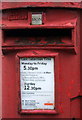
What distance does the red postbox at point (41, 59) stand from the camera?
285 cm

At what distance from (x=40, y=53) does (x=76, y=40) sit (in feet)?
1.42

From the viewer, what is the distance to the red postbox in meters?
2.85

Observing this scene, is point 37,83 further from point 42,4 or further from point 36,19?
point 42,4

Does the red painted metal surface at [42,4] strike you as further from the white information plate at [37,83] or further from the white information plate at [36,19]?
the white information plate at [37,83]

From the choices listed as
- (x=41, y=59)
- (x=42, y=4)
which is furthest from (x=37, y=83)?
(x=42, y=4)

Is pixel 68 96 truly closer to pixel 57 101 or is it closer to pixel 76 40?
pixel 57 101

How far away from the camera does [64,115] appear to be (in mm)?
3027

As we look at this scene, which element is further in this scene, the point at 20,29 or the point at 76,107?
the point at 76,107

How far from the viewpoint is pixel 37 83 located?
296cm

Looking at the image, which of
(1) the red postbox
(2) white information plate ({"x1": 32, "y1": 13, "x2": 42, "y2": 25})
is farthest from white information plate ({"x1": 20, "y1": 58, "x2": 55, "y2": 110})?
(2) white information plate ({"x1": 32, "y1": 13, "x2": 42, "y2": 25})

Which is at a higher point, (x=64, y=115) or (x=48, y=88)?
(x=48, y=88)

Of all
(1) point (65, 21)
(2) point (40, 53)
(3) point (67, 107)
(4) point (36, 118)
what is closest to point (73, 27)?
(1) point (65, 21)

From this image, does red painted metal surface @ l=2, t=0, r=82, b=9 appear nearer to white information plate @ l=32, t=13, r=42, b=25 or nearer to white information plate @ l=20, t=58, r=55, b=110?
white information plate @ l=32, t=13, r=42, b=25

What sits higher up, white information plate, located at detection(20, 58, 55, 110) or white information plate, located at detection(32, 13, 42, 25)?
white information plate, located at detection(32, 13, 42, 25)
